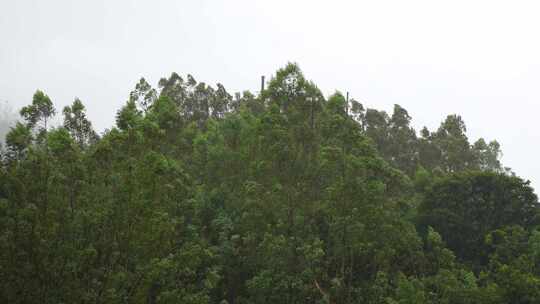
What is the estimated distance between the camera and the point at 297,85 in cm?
1903

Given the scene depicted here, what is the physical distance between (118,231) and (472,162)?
33.8 meters

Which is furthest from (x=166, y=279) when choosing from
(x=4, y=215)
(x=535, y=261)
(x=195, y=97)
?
(x=195, y=97)

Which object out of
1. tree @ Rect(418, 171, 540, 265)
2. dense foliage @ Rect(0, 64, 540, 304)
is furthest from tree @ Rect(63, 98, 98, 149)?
tree @ Rect(418, 171, 540, 265)

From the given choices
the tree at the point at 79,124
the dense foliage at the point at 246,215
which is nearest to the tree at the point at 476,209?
the dense foliage at the point at 246,215

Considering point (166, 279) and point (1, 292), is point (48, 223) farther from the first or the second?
point (166, 279)

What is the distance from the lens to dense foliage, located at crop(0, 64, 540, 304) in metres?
11.6

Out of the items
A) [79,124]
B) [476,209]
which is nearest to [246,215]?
[79,124]

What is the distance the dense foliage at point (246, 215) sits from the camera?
1157 centimetres

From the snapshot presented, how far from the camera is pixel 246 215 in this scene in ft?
61.8

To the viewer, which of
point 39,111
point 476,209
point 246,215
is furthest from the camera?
point 476,209

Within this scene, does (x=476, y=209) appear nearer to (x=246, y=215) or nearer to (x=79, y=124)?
(x=246, y=215)

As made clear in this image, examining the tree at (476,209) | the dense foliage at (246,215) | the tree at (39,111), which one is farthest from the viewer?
the tree at (476,209)

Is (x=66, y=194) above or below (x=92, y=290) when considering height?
above

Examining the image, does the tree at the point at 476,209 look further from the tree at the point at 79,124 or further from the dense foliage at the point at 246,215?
the tree at the point at 79,124
